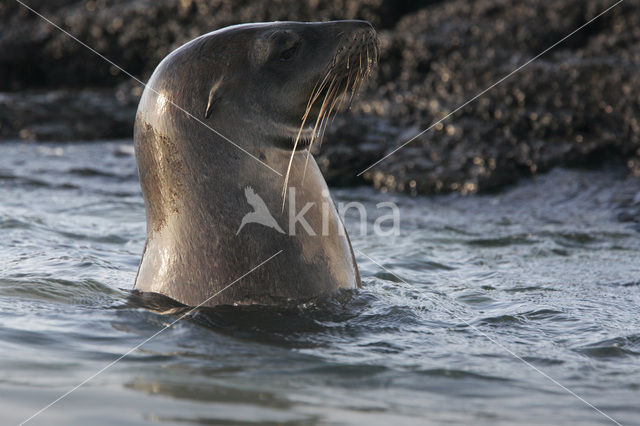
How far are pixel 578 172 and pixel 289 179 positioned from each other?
193 inches

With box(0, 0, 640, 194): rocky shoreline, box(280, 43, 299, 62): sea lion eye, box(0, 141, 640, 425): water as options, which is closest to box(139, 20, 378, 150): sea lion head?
box(280, 43, 299, 62): sea lion eye

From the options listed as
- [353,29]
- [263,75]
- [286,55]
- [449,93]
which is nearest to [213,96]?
[263,75]

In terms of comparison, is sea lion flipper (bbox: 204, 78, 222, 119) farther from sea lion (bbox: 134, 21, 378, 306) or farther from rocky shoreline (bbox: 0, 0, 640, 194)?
rocky shoreline (bbox: 0, 0, 640, 194)

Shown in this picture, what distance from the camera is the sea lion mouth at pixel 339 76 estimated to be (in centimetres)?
437

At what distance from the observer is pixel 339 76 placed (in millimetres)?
4434

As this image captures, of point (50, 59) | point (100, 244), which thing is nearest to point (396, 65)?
point (100, 244)

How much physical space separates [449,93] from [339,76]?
5734mm

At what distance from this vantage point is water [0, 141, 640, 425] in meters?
3.08

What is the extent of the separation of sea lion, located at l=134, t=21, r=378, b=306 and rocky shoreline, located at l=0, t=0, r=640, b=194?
4.36 m

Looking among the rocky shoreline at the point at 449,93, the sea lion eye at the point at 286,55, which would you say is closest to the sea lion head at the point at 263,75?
the sea lion eye at the point at 286,55

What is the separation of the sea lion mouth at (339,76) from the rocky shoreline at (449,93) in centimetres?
421

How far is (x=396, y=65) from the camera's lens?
1090 cm

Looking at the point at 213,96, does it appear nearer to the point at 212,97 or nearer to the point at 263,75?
the point at 212,97

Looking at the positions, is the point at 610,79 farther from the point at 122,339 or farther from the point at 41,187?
the point at 122,339
